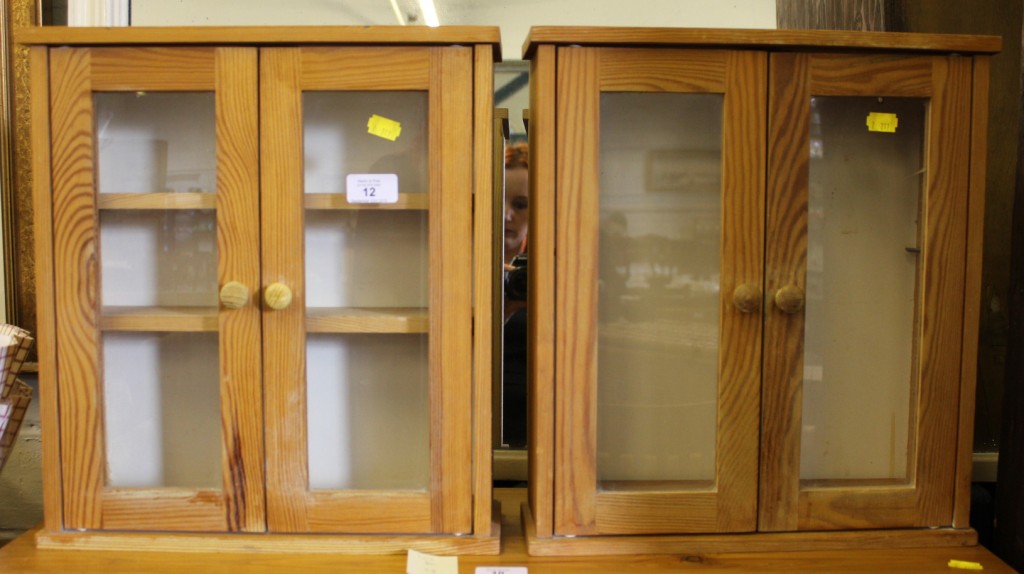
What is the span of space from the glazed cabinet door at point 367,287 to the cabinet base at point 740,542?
18 centimetres

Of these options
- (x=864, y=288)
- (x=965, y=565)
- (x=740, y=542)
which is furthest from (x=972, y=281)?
(x=740, y=542)

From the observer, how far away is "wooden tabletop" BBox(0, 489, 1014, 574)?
118 centimetres

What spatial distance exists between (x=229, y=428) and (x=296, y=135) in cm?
53

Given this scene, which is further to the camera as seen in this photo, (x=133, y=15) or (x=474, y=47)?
(x=133, y=15)

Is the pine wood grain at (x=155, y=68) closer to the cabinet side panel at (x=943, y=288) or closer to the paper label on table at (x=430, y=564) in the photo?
the paper label on table at (x=430, y=564)

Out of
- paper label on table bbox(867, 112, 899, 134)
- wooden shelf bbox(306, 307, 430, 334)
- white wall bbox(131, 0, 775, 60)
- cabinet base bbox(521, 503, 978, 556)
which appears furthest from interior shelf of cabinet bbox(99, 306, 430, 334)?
white wall bbox(131, 0, 775, 60)

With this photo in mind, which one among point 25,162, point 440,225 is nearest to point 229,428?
point 440,225

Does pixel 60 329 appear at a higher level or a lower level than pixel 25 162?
lower

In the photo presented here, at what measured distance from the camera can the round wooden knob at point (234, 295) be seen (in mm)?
1186

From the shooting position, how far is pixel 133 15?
2.10m

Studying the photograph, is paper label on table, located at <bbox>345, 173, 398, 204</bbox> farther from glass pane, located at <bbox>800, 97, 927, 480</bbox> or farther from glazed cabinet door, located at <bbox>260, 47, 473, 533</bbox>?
glass pane, located at <bbox>800, 97, 927, 480</bbox>

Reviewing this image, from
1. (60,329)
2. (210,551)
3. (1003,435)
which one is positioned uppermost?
(60,329)

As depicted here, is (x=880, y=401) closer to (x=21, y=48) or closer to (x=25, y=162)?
(x=25, y=162)

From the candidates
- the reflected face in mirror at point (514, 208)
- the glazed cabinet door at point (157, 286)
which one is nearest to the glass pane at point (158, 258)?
the glazed cabinet door at point (157, 286)
